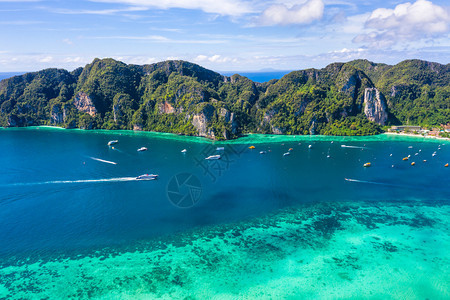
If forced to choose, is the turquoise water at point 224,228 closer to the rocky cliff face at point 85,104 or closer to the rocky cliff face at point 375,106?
the rocky cliff face at point 375,106

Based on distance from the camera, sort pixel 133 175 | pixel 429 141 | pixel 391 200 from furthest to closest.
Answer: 1. pixel 429 141
2. pixel 133 175
3. pixel 391 200

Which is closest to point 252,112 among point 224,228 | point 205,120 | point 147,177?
point 205,120

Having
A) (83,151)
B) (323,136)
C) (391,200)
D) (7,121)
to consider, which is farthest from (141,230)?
(7,121)

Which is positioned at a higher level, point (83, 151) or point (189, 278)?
point (83, 151)

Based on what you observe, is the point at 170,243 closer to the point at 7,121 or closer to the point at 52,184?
the point at 52,184

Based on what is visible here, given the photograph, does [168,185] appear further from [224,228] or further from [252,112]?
[252,112]

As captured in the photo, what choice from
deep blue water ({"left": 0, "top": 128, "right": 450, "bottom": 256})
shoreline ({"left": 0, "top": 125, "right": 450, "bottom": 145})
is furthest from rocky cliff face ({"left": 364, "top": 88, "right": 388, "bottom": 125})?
deep blue water ({"left": 0, "top": 128, "right": 450, "bottom": 256})

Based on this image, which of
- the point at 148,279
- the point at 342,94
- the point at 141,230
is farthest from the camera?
the point at 342,94
